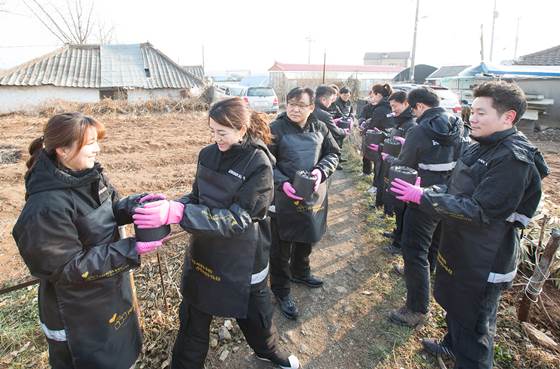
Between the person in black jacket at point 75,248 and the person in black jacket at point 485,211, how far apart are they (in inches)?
70.8

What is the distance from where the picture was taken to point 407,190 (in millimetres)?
2299

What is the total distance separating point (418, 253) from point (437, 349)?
0.74 meters

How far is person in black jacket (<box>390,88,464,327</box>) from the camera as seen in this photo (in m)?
2.95

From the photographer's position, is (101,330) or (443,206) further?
(443,206)

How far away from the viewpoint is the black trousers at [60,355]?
5.71 feet

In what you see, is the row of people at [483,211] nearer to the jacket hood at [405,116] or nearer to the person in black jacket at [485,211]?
the person in black jacket at [485,211]

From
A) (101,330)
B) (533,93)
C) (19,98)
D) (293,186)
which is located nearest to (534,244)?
(293,186)

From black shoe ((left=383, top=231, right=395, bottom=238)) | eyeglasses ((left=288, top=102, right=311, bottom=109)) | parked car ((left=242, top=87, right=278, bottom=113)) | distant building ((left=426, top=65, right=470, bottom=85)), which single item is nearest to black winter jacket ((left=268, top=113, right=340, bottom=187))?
eyeglasses ((left=288, top=102, right=311, bottom=109))

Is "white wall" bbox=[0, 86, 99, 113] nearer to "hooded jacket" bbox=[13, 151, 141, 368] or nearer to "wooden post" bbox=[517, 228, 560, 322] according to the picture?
"hooded jacket" bbox=[13, 151, 141, 368]

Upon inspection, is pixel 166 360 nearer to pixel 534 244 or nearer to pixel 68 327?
pixel 68 327

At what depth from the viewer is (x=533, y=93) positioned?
13977mm

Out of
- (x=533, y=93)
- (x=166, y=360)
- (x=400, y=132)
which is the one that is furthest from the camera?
(x=533, y=93)

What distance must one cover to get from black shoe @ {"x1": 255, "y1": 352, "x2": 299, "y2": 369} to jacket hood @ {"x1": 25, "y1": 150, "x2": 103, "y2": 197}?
5.58 ft

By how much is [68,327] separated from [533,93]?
56.4 feet
